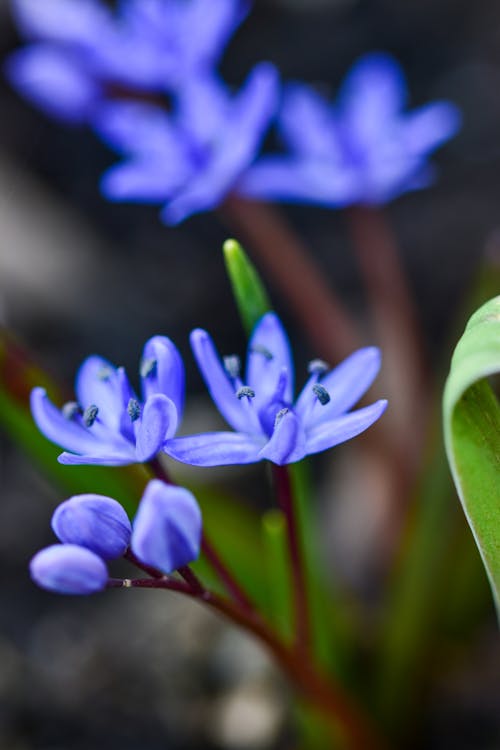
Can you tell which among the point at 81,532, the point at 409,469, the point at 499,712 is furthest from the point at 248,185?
the point at 499,712

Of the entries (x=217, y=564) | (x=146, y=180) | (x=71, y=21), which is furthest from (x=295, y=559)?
(x=71, y=21)

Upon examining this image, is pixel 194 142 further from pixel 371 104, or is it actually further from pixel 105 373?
pixel 105 373

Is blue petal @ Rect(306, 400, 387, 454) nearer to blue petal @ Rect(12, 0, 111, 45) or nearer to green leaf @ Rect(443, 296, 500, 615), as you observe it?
green leaf @ Rect(443, 296, 500, 615)

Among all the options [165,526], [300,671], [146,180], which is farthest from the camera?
[146,180]

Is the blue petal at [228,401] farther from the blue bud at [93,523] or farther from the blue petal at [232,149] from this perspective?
the blue petal at [232,149]

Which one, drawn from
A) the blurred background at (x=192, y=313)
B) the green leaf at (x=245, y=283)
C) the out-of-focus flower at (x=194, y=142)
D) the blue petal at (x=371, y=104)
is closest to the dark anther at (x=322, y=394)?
the green leaf at (x=245, y=283)

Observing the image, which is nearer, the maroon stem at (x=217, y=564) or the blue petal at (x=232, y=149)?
the maroon stem at (x=217, y=564)
